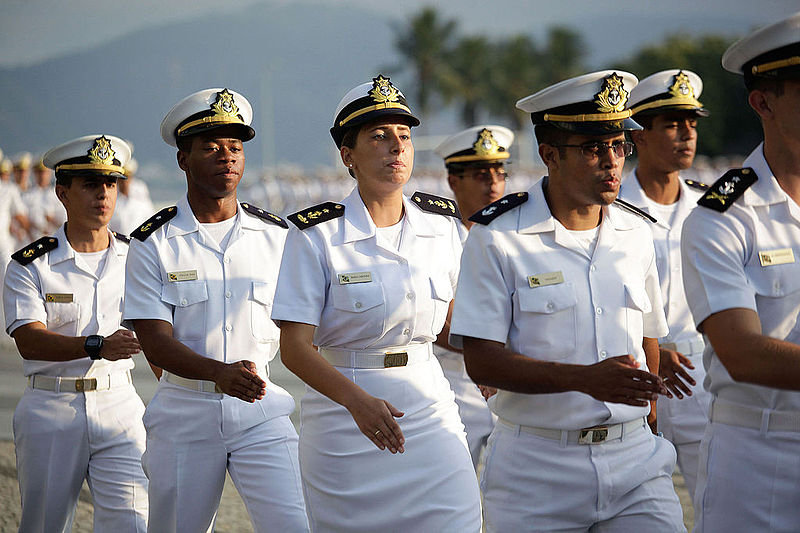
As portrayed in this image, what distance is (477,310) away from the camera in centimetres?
365

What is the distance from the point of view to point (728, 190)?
3.38m

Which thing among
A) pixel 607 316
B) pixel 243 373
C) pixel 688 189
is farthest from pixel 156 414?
pixel 688 189

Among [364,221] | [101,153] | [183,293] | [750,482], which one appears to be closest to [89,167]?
[101,153]

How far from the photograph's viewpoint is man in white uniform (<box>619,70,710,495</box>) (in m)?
5.50

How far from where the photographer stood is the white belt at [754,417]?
3.28 m

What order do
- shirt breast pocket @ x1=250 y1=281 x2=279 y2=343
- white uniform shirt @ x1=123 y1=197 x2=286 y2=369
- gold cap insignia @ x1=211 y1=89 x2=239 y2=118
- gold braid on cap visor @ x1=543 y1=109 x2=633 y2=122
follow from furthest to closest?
gold cap insignia @ x1=211 y1=89 x2=239 y2=118 → shirt breast pocket @ x1=250 y1=281 x2=279 y2=343 → white uniform shirt @ x1=123 y1=197 x2=286 y2=369 → gold braid on cap visor @ x1=543 y1=109 x2=633 y2=122

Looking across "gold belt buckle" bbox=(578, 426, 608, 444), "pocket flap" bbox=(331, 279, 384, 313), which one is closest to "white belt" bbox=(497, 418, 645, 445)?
"gold belt buckle" bbox=(578, 426, 608, 444)

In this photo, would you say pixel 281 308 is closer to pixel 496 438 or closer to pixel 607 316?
pixel 496 438

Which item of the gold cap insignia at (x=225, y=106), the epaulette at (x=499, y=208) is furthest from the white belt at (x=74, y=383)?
the epaulette at (x=499, y=208)

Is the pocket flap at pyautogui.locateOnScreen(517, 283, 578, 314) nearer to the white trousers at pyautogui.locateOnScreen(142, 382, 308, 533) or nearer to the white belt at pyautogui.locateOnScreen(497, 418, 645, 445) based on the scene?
the white belt at pyautogui.locateOnScreen(497, 418, 645, 445)

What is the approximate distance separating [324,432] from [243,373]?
0.44 m

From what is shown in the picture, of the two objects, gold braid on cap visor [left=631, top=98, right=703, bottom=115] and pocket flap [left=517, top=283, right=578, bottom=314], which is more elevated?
gold braid on cap visor [left=631, top=98, right=703, bottom=115]

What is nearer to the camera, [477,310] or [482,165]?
[477,310]

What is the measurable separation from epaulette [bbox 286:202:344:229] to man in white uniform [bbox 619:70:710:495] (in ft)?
6.71
